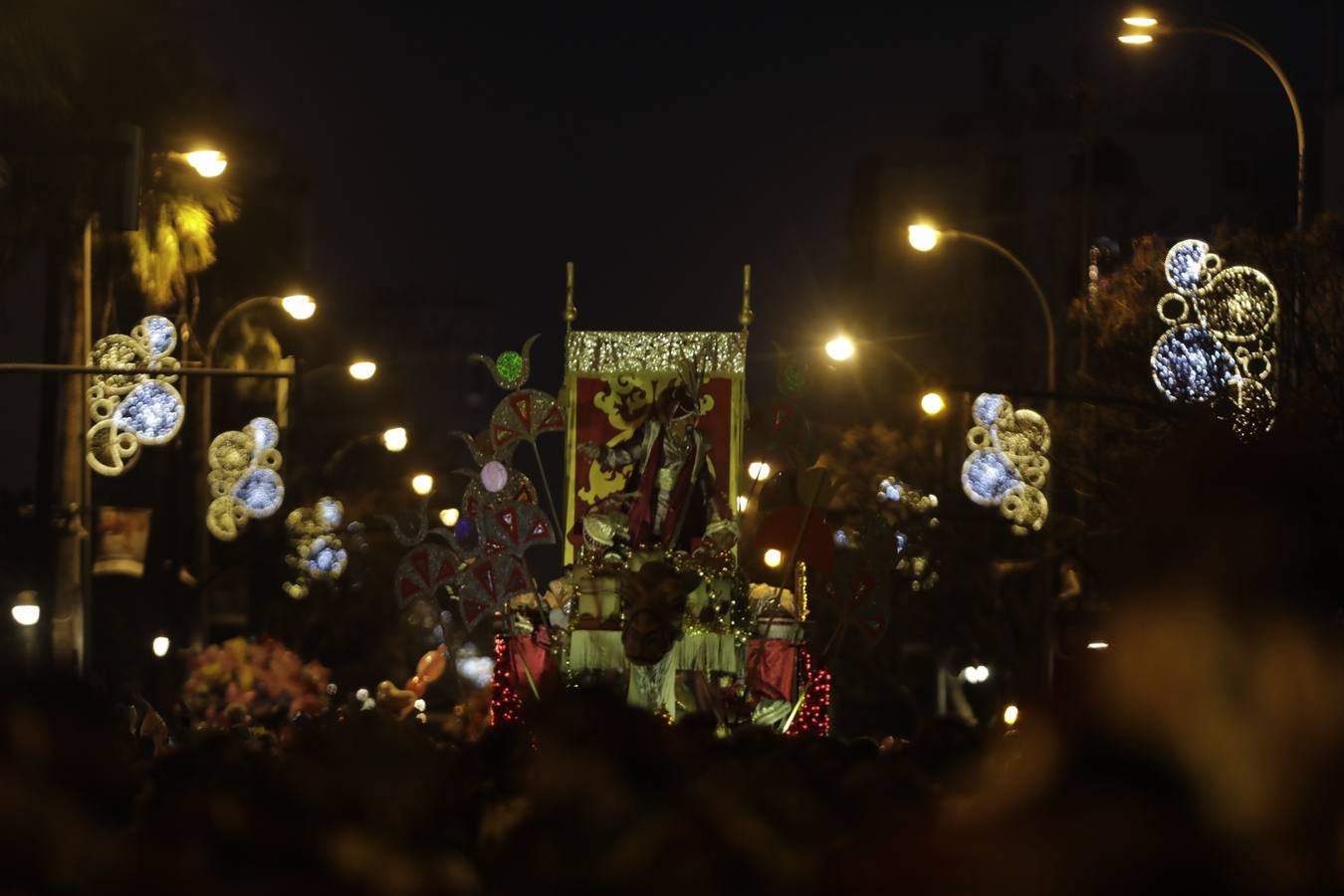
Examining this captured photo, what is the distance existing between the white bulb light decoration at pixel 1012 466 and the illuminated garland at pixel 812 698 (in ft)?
17.7

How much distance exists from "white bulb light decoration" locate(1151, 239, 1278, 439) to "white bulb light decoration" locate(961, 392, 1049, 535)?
505cm

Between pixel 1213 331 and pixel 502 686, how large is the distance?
257 inches

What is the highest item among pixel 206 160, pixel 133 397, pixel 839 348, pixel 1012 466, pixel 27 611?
pixel 206 160

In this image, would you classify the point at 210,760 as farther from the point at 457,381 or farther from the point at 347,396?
the point at 457,381

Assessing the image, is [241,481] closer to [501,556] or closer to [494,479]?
[494,479]

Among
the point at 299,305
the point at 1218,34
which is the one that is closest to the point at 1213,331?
the point at 1218,34

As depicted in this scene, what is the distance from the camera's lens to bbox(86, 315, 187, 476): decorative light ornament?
24625mm

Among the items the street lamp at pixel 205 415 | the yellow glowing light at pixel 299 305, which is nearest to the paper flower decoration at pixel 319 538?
the street lamp at pixel 205 415

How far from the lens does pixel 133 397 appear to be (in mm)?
25016

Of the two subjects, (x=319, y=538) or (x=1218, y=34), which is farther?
(x=319, y=538)

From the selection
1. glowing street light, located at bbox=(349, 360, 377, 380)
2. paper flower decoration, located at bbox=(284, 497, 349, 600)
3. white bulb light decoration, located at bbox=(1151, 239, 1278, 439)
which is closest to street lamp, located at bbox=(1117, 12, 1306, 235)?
white bulb light decoration, located at bbox=(1151, 239, 1278, 439)

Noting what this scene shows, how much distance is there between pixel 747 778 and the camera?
7.54 meters

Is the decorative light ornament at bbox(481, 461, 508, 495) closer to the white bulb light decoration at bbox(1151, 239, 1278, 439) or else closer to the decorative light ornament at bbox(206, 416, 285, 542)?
the white bulb light decoration at bbox(1151, 239, 1278, 439)

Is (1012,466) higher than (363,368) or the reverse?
the reverse
